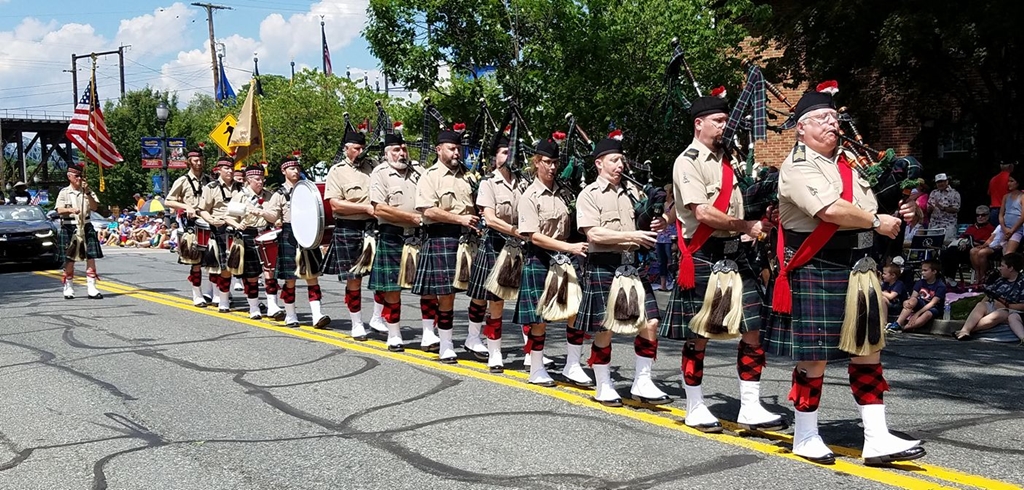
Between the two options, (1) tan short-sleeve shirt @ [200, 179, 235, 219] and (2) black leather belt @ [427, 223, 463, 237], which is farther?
(1) tan short-sleeve shirt @ [200, 179, 235, 219]

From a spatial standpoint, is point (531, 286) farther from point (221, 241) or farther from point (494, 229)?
point (221, 241)

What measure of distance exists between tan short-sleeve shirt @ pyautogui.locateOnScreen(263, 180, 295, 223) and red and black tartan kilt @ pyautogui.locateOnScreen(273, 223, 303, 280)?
0.12 meters

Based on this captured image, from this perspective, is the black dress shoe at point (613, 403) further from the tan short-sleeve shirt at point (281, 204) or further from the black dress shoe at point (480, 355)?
the tan short-sleeve shirt at point (281, 204)

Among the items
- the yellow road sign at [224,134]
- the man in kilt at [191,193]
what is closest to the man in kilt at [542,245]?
the man in kilt at [191,193]

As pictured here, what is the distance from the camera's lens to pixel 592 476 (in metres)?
4.68

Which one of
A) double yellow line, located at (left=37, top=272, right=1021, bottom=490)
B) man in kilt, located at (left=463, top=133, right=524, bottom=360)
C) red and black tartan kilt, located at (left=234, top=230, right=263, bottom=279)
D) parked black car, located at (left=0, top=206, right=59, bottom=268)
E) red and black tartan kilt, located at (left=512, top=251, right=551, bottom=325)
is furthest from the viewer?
parked black car, located at (left=0, top=206, right=59, bottom=268)

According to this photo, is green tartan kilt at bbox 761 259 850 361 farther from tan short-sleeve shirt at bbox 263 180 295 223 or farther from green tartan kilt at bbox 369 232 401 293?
tan short-sleeve shirt at bbox 263 180 295 223

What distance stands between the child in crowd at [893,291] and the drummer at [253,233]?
21.7 ft

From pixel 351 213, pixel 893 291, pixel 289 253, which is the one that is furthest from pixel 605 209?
pixel 893 291

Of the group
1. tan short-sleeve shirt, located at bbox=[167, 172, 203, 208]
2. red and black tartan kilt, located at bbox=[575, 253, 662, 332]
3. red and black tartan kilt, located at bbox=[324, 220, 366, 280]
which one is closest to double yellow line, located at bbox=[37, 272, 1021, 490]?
red and black tartan kilt, located at bbox=[575, 253, 662, 332]

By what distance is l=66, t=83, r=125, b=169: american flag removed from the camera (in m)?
22.4

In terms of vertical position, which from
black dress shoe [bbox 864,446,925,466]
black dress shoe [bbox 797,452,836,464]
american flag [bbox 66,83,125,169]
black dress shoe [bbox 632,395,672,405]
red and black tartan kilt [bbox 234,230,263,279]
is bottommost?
black dress shoe [bbox 632,395,672,405]

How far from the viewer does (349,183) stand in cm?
935

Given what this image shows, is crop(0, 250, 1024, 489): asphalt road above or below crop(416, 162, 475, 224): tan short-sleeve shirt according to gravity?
below
